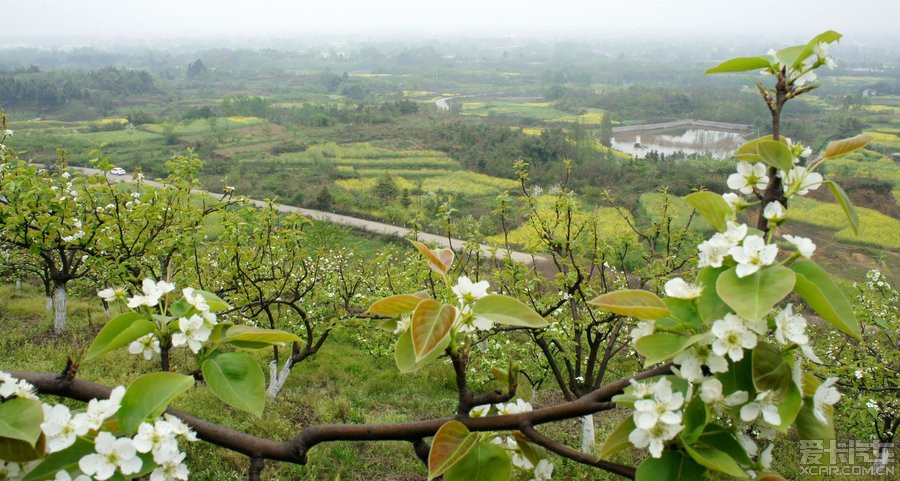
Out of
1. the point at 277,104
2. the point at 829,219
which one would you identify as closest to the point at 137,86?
the point at 277,104

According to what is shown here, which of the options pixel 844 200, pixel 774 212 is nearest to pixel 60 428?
pixel 774 212

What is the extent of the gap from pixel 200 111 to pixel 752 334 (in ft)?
224

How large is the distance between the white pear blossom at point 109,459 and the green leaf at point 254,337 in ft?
0.80

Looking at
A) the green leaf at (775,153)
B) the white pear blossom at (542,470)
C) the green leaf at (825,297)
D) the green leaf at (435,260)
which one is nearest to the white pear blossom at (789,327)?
the green leaf at (825,297)

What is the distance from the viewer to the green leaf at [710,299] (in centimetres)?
88

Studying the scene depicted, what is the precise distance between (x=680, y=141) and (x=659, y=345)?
64074 millimetres

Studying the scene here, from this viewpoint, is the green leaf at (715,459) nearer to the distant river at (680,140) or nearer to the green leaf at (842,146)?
the green leaf at (842,146)

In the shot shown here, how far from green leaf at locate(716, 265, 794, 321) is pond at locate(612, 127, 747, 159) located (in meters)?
52.5

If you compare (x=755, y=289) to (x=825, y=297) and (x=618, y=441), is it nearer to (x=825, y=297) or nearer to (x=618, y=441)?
(x=825, y=297)

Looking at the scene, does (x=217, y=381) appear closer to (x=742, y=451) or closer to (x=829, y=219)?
(x=742, y=451)

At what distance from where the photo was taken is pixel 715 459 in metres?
0.80

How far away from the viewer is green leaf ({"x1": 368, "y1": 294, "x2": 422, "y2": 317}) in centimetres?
103

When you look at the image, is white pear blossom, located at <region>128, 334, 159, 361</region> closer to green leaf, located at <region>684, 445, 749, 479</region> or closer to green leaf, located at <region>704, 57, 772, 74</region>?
green leaf, located at <region>684, 445, 749, 479</region>

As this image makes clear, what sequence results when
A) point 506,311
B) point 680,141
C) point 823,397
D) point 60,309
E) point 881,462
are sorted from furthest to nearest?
point 680,141, point 60,309, point 881,462, point 506,311, point 823,397
